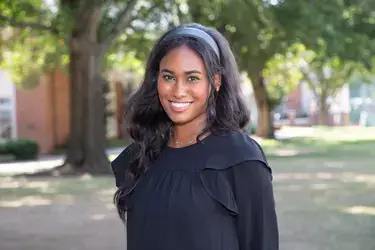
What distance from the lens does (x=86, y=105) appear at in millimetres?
18453

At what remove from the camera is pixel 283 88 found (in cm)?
5869

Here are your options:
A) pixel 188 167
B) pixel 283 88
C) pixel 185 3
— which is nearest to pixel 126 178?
pixel 188 167

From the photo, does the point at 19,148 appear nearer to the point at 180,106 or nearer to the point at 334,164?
the point at 334,164

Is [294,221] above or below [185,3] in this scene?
below

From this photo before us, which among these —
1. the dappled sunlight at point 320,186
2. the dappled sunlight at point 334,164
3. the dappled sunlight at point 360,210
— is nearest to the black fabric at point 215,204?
the dappled sunlight at point 360,210

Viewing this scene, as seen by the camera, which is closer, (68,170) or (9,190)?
(9,190)

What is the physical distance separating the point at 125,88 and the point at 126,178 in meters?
34.4

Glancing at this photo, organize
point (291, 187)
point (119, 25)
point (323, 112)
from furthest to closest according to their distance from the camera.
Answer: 1. point (323, 112)
2. point (119, 25)
3. point (291, 187)

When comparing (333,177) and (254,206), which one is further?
(333,177)

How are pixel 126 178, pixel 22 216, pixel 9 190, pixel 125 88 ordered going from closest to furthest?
1. pixel 126 178
2. pixel 22 216
3. pixel 9 190
4. pixel 125 88

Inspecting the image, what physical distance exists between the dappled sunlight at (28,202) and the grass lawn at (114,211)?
0.02 metres

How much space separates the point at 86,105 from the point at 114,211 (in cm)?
792

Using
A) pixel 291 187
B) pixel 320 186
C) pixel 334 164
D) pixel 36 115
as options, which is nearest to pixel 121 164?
pixel 291 187

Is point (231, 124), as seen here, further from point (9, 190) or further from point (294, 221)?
point (9, 190)
